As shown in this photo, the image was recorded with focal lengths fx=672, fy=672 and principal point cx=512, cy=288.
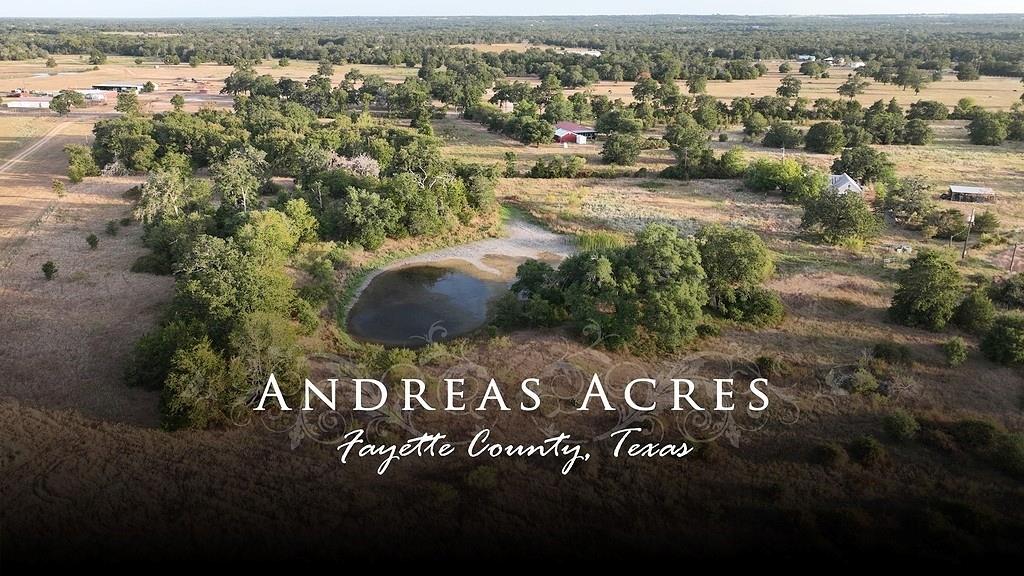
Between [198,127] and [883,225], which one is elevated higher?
[198,127]

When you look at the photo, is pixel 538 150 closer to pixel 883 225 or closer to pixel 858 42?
pixel 883 225

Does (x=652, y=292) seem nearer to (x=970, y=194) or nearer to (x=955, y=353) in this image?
(x=955, y=353)

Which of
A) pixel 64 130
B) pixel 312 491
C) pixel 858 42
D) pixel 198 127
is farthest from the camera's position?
pixel 858 42

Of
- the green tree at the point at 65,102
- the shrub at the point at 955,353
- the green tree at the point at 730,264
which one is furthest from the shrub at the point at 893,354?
the green tree at the point at 65,102

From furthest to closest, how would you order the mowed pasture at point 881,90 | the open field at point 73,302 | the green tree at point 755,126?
the mowed pasture at point 881,90 → the green tree at point 755,126 → the open field at point 73,302

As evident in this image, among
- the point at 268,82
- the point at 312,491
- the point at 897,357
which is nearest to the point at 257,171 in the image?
the point at 312,491

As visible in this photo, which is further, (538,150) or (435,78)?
(435,78)

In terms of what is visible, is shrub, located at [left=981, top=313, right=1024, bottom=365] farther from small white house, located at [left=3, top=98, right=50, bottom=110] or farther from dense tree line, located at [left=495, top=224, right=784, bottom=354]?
small white house, located at [left=3, top=98, right=50, bottom=110]

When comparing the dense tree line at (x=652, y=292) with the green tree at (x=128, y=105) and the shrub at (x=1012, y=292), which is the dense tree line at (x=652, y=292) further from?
the green tree at (x=128, y=105)
